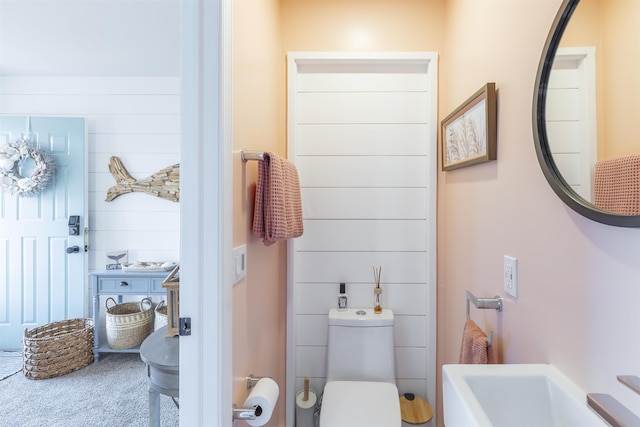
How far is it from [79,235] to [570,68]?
322cm

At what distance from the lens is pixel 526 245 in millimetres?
936

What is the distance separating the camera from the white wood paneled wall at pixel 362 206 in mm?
1669

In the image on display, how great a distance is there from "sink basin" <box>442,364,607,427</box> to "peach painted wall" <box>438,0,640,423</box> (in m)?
0.05

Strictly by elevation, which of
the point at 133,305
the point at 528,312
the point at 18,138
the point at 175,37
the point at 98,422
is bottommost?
the point at 98,422

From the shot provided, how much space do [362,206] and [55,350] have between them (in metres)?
2.50

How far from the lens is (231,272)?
877 millimetres

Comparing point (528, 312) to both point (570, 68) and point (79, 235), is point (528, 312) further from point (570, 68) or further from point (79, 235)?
point (79, 235)

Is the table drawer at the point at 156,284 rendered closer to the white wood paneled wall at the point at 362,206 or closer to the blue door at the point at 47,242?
the blue door at the point at 47,242

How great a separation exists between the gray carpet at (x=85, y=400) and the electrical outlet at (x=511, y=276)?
1994mm

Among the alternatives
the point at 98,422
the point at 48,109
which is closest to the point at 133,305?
the point at 98,422

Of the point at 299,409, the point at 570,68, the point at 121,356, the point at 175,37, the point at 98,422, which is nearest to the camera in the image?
the point at 570,68

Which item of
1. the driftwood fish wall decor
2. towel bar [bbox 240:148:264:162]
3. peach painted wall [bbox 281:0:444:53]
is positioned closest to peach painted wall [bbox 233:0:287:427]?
towel bar [bbox 240:148:264:162]

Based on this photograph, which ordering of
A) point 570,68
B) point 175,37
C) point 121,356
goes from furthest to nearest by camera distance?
point 121,356 < point 175,37 < point 570,68

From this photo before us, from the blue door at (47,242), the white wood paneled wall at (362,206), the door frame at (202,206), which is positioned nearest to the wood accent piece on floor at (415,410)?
the white wood paneled wall at (362,206)
